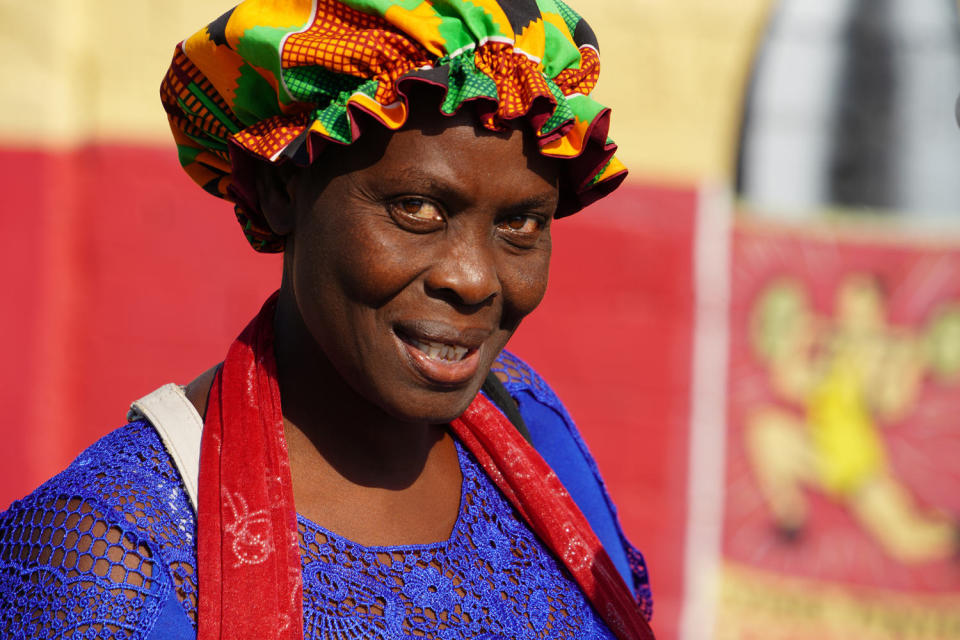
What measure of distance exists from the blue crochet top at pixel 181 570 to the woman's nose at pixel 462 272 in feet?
1.39

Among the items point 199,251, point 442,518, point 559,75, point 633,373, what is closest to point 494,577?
point 442,518

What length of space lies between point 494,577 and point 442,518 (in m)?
0.14

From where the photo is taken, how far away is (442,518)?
6.18 feet

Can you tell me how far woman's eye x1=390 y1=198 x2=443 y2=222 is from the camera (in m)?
1.61

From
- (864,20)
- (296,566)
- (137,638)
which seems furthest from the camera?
(864,20)

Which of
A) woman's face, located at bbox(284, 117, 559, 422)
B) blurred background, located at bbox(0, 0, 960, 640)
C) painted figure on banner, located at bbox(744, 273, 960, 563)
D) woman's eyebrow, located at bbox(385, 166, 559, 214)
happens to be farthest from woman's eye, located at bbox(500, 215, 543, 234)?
painted figure on banner, located at bbox(744, 273, 960, 563)

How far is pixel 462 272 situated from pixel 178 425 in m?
0.49

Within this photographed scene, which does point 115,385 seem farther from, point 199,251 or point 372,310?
point 372,310

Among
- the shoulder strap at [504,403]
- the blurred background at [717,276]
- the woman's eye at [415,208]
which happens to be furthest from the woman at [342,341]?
the blurred background at [717,276]

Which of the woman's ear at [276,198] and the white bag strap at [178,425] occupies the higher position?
the woman's ear at [276,198]

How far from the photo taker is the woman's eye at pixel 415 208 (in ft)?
5.27

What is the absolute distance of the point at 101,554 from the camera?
4.91 feet

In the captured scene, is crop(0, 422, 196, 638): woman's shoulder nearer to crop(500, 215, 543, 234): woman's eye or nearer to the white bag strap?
the white bag strap

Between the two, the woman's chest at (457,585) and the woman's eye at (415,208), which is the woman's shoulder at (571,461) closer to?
the woman's chest at (457,585)
